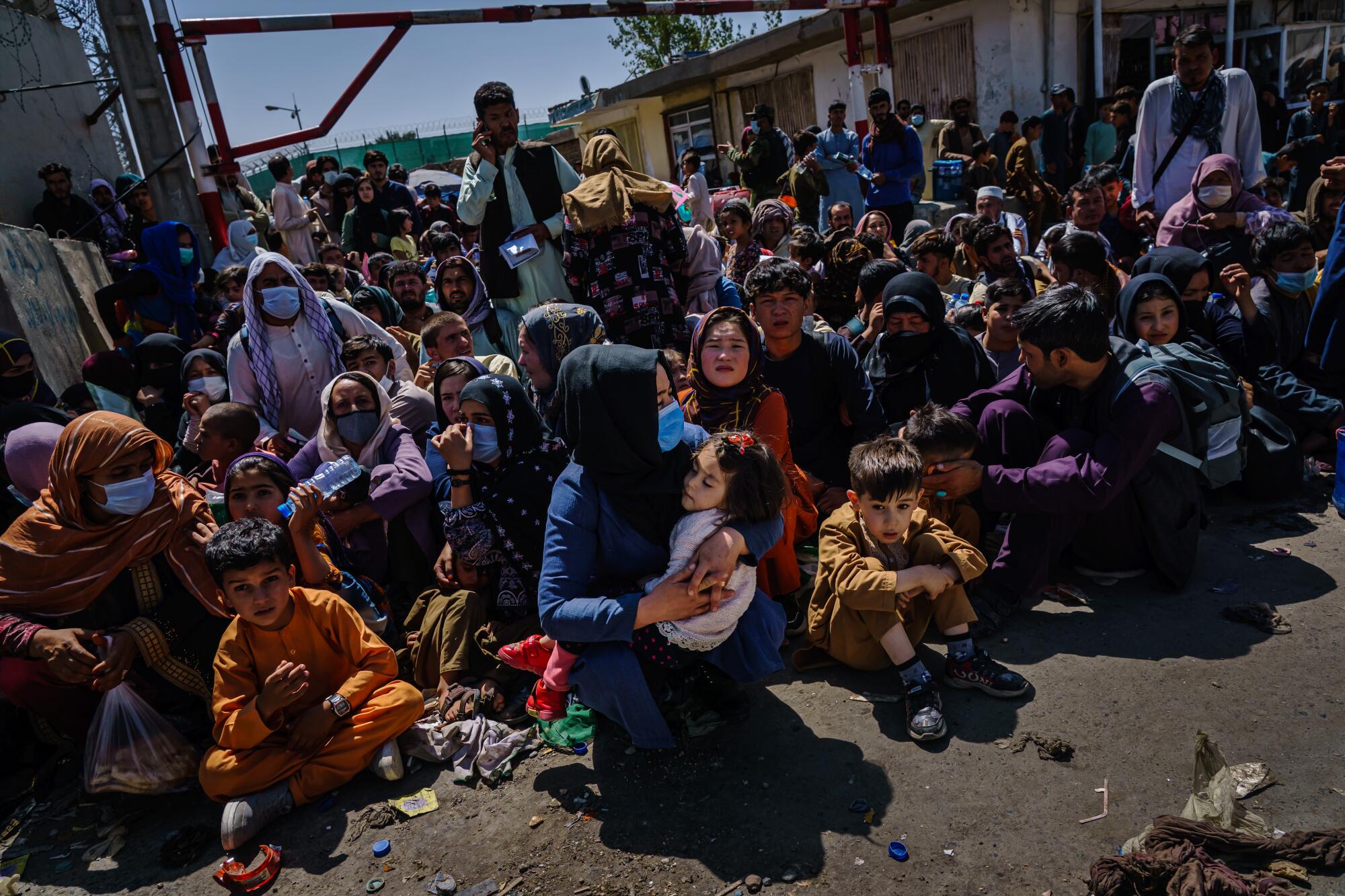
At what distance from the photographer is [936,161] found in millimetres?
10812

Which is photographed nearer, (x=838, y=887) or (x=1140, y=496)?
(x=838, y=887)

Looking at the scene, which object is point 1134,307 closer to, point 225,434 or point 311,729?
point 311,729

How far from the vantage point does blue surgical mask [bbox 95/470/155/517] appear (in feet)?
11.0

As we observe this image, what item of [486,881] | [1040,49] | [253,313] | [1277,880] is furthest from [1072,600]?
[1040,49]

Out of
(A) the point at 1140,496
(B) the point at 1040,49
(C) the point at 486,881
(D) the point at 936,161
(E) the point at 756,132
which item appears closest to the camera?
(C) the point at 486,881

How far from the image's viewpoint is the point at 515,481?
12.2 ft

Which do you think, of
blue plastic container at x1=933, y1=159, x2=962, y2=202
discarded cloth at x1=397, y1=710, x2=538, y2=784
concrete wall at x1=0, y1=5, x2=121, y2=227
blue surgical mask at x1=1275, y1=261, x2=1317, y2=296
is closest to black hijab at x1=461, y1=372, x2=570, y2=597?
discarded cloth at x1=397, y1=710, x2=538, y2=784

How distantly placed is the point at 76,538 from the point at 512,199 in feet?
10.4

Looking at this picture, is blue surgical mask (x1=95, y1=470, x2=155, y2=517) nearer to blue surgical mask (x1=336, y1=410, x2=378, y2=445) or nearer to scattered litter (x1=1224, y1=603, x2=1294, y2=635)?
blue surgical mask (x1=336, y1=410, x2=378, y2=445)

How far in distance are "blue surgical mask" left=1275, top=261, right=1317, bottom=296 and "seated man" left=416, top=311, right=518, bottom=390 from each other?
431 centimetres

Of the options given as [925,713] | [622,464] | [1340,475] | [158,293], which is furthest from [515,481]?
[158,293]

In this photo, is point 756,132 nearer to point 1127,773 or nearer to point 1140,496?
point 1140,496

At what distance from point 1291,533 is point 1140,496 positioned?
1.09 metres

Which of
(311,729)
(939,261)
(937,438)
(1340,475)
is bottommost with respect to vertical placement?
(1340,475)
